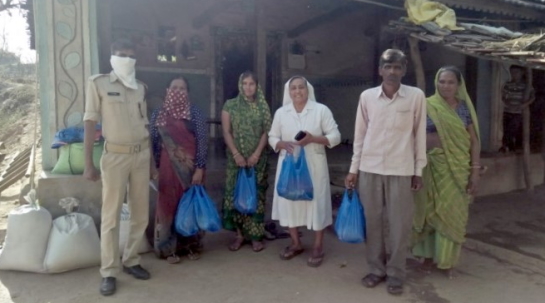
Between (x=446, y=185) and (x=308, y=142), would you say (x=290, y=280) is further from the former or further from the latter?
(x=446, y=185)

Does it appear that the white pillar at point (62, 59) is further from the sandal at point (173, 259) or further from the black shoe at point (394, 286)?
the black shoe at point (394, 286)

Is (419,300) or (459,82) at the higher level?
(459,82)

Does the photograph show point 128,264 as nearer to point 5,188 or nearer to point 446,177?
point 446,177

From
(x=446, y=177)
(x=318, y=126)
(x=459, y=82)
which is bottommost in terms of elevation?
(x=446, y=177)

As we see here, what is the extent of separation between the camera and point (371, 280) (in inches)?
136

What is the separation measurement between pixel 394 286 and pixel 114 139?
90.2 inches

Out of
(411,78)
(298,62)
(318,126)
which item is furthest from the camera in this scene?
(298,62)

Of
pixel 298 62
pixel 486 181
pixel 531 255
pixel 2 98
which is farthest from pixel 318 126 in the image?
pixel 2 98

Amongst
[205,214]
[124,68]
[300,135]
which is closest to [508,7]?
[300,135]

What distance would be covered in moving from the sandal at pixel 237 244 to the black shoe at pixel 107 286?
121 centimetres

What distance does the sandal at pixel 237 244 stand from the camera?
14.0ft

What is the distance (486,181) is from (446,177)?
3.66m

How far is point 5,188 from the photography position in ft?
28.7

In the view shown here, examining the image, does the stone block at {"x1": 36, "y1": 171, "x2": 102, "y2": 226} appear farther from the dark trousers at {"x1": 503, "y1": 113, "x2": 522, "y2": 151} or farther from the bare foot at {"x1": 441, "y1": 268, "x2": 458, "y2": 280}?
the dark trousers at {"x1": 503, "y1": 113, "x2": 522, "y2": 151}
